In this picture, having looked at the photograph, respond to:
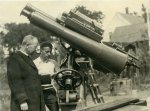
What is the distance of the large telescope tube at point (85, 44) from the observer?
4.73m

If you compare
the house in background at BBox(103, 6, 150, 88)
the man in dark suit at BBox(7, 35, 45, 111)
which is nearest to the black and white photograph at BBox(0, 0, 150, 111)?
the man in dark suit at BBox(7, 35, 45, 111)

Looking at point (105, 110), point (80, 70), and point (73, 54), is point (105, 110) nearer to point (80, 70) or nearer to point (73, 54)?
point (73, 54)

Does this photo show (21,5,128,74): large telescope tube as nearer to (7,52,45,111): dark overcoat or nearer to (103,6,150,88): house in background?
(7,52,45,111): dark overcoat

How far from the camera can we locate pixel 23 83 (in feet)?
10.8

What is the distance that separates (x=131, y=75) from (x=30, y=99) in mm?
7624

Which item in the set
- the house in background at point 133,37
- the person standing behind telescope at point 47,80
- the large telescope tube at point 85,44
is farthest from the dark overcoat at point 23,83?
the house in background at point 133,37

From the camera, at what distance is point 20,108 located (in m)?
3.25

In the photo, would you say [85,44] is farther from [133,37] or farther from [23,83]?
[133,37]

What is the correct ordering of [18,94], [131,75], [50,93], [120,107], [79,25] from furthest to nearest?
[131,75] → [79,25] → [50,93] → [120,107] → [18,94]

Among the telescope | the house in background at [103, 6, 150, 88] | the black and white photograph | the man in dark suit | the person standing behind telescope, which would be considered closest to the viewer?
the man in dark suit

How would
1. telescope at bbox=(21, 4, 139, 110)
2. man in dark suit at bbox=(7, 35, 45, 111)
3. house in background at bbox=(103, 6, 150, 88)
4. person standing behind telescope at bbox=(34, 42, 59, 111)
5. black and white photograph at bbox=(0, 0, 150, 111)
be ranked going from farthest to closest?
house in background at bbox=(103, 6, 150, 88)
telescope at bbox=(21, 4, 139, 110)
person standing behind telescope at bbox=(34, 42, 59, 111)
black and white photograph at bbox=(0, 0, 150, 111)
man in dark suit at bbox=(7, 35, 45, 111)

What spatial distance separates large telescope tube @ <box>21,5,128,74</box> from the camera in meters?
4.73

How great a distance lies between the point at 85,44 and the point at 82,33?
14cm

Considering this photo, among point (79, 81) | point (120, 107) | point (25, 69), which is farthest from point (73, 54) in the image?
point (25, 69)
